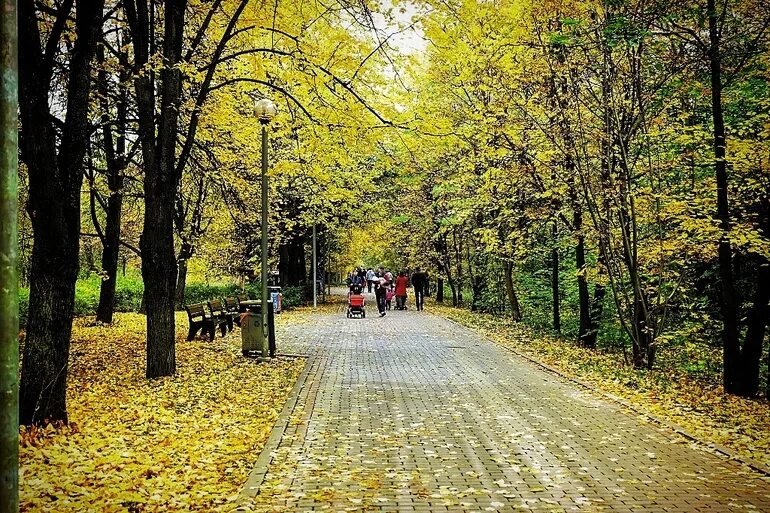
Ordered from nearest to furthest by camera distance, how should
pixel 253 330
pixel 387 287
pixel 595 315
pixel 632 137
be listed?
1. pixel 632 137
2. pixel 253 330
3. pixel 595 315
4. pixel 387 287

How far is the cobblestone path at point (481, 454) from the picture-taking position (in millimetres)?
5891

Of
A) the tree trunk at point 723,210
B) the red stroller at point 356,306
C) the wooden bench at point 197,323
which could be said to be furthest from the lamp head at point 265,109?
the red stroller at point 356,306

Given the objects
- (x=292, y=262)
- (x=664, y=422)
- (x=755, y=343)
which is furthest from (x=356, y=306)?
(x=664, y=422)

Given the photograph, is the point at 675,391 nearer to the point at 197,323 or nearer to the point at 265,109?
the point at 265,109

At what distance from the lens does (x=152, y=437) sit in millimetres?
7859

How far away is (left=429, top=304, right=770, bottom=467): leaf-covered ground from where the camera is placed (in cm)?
865

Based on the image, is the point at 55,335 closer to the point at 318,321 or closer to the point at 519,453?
the point at 519,453

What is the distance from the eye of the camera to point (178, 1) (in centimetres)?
1167

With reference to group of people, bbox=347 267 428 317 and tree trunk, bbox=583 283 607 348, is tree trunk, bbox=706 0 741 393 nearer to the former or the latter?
tree trunk, bbox=583 283 607 348

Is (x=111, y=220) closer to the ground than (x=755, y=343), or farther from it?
farther from it

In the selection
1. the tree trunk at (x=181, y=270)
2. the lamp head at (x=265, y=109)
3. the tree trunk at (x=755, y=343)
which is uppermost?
the lamp head at (x=265, y=109)

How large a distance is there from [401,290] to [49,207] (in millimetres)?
26780

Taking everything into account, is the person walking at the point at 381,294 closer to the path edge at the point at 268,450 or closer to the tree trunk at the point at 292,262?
the tree trunk at the point at 292,262

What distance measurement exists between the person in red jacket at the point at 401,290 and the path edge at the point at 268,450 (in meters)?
21.8
